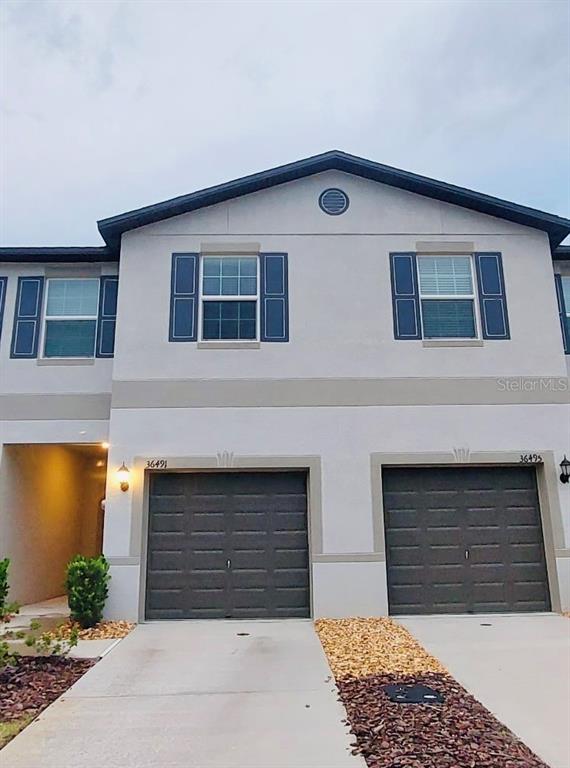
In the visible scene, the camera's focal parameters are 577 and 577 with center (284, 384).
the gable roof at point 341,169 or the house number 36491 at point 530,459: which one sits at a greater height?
the gable roof at point 341,169

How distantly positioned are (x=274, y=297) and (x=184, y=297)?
1.59 meters

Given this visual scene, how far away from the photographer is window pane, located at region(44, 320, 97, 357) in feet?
34.7

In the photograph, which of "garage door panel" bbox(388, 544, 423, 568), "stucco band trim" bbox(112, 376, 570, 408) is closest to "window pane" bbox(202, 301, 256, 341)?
"stucco band trim" bbox(112, 376, 570, 408)

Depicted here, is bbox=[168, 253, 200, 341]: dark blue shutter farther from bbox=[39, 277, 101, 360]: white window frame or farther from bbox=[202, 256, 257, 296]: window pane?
bbox=[39, 277, 101, 360]: white window frame

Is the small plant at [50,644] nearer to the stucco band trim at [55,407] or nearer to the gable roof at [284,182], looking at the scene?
the stucco band trim at [55,407]

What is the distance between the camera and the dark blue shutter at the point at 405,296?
10117 mm

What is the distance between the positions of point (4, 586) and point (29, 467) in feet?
9.02

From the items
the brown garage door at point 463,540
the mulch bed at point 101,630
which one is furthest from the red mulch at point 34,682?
the brown garage door at point 463,540

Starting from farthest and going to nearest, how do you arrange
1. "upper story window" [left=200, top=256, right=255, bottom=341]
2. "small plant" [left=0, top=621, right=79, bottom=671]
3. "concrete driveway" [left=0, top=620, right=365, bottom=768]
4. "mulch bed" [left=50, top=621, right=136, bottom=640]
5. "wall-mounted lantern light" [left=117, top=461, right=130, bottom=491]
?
"upper story window" [left=200, top=256, right=255, bottom=341], "wall-mounted lantern light" [left=117, top=461, right=130, bottom=491], "mulch bed" [left=50, top=621, right=136, bottom=640], "small plant" [left=0, top=621, right=79, bottom=671], "concrete driveway" [left=0, top=620, right=365, bottom=768]

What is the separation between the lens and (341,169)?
10.8 metres

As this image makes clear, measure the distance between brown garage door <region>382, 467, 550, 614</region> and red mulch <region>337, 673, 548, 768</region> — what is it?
3843 mm

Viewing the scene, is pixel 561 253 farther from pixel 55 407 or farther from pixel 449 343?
pixel 55 407

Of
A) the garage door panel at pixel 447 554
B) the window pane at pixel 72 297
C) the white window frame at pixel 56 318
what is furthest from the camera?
the window pane at pixel 72 297

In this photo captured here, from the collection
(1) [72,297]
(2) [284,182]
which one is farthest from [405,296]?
(1) [72,297]
